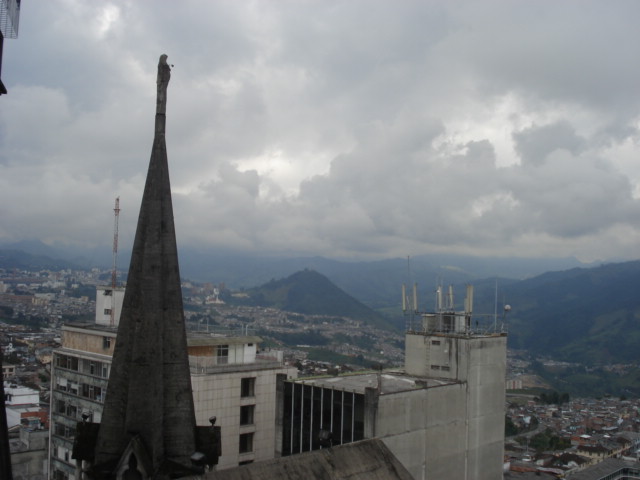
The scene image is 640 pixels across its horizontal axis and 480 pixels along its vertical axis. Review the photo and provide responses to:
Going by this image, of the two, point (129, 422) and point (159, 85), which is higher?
point (159, 85)

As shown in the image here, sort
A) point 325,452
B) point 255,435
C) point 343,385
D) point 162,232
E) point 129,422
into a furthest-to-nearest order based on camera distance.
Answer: point 255,435, point 343,385, point 325,452, point 162,232, point 129,422

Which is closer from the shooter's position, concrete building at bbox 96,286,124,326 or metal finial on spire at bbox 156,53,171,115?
metal finial on spire at bbox 156,53,171,115

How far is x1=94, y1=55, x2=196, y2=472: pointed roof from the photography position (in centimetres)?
1193

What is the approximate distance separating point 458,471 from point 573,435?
381 ft

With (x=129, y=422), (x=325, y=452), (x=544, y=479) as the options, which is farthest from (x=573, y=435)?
(x=129, y=422)

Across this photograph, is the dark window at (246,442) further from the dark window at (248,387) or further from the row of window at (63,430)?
the row of window at (63,430)

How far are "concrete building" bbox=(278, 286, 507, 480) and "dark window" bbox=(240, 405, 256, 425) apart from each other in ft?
29.3

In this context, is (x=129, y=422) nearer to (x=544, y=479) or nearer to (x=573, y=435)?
(x=544, y=479)

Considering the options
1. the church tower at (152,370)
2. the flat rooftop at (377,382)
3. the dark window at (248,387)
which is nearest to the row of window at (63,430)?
→ the dark window at (248,387)

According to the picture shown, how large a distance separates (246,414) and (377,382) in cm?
1334

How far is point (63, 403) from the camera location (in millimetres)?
52219

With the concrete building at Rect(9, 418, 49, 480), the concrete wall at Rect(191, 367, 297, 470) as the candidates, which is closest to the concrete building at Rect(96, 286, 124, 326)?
the concrete building at Rect(9, 418, 49, 480)

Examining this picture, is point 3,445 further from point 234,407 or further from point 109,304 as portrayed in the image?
point 109,304

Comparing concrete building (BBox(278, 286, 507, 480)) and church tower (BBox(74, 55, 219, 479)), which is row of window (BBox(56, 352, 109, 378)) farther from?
church tower (BBox(74, 55, 219, 479))
